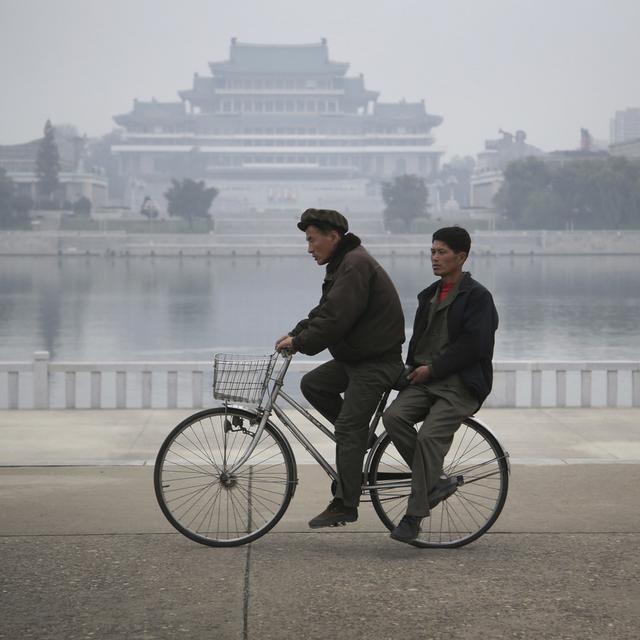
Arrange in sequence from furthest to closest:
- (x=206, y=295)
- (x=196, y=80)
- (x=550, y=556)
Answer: (x=196, y=80)
(x=206, y=295)
(x=550, y=556)

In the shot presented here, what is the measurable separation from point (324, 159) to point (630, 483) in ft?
354

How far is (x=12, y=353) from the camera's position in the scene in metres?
26.3

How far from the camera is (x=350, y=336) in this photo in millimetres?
4285

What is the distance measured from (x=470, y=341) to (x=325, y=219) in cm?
68

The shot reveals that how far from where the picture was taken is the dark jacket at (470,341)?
4223 mm

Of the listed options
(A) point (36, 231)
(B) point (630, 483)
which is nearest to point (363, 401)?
(B) point (630, 483)

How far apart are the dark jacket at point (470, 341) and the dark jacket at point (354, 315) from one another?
0.39 ft

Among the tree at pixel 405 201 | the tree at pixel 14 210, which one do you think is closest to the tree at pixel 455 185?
the tree at pixel 405 201

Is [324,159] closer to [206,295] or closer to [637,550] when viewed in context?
[206,295]

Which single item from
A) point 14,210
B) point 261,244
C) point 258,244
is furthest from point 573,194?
point 14,210

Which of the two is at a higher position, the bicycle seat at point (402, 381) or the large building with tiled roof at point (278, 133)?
the large building with tiled roof at point (278, 133)

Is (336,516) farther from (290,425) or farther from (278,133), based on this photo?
(278,133)

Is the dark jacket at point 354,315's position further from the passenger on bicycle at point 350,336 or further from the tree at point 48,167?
the tree at point 48,167

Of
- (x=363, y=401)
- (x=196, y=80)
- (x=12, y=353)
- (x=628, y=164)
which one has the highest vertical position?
(x=196, y=80)
